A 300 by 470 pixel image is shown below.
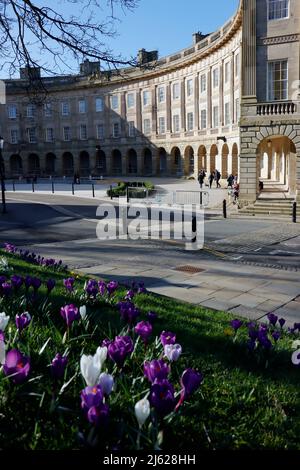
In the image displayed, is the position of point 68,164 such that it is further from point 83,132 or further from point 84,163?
point 83,132

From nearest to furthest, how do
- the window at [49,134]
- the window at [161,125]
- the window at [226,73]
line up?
1. the window at [226,73]
2. the window at [161,125]
3. the window at [49,134]

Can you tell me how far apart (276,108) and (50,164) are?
2117 inches

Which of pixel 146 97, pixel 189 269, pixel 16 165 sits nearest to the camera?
pixel 189 269

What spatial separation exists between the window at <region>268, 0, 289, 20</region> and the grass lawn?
24452 millimetres

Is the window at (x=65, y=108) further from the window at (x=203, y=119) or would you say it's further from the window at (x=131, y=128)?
the window at (x=203, y=119)

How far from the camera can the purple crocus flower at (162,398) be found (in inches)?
95.9

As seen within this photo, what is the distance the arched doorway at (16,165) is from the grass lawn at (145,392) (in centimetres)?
7236

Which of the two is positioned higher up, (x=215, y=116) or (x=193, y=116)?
Result: (x=193, y=116)

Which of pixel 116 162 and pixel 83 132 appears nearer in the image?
pixel 116 162

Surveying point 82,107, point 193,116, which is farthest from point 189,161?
point 82,107

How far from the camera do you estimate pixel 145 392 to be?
3049 mm

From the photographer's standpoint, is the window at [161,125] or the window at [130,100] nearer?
the window at [161,125]

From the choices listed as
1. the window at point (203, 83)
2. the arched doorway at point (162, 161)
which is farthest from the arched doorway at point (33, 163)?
the window at point (203, 83)

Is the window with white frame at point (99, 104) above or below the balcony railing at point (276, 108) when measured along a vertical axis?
above
